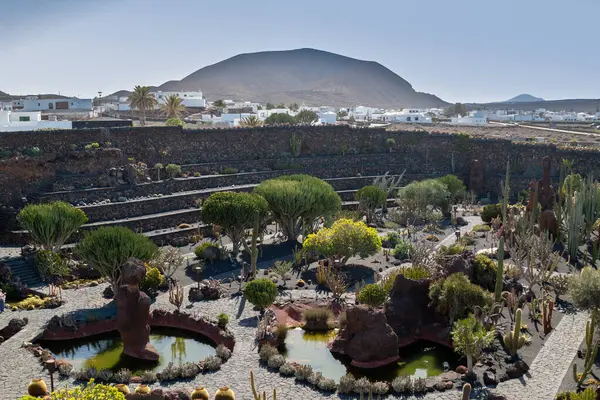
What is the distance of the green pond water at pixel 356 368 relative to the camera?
67.8 feet

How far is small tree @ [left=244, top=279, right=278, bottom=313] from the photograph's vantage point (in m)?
24.5

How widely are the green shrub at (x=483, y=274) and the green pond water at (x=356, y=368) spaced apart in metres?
4.47

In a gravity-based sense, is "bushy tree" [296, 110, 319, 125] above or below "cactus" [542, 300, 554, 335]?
above

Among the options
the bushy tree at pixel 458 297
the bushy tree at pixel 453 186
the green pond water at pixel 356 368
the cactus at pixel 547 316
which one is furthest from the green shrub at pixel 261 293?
the bushy tree at pixel 453 186

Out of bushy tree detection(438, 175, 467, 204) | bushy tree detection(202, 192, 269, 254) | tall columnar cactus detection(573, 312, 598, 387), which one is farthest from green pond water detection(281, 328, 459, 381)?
bushy tree detection(438, 175, 467, 204)

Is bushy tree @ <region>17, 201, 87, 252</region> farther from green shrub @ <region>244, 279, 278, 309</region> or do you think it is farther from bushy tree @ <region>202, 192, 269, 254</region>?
green shrub @ <region>244, 279, 278, 309</region>

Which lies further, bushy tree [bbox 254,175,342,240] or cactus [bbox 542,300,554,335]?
bushy tree [bbox 254,175,342,240]

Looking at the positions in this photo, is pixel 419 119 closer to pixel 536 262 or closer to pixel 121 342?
pixel 536 262

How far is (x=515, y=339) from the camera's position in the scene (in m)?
20.7

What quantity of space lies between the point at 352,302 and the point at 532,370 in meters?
8.21

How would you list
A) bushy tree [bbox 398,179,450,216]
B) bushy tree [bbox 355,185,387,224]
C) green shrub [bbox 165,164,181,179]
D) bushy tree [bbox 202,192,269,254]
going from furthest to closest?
green shrub [bbox 165,164,181,179]
bushy tree [bbox 398,179,450,216]
bushy tree [bbox 355,185,387,224]
bushy tree [bbox 202,192,269,254]

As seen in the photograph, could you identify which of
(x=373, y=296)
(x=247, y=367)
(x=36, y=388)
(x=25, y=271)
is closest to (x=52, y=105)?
(x=25, y=271)

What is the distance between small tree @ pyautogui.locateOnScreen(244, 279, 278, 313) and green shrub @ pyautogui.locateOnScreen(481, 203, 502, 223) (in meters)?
19.7

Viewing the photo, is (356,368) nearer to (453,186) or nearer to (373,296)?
(373,296)
